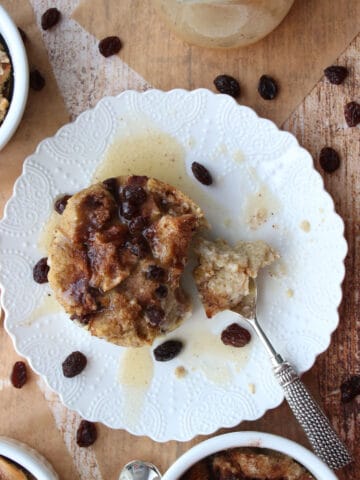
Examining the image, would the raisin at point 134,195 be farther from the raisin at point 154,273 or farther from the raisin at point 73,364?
the raisin at point 73,364

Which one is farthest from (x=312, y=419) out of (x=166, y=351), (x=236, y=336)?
(x=166, y=351)

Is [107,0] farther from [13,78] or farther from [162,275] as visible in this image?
[162,275]

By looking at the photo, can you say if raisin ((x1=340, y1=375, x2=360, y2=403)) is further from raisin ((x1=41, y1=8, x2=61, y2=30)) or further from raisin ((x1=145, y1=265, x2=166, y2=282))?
raisin ((x1=41, y1=8, x2=61, y2=30))

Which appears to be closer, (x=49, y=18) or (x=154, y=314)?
(x=154, y=314)

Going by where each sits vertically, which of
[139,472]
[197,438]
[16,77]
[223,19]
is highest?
[223,19]

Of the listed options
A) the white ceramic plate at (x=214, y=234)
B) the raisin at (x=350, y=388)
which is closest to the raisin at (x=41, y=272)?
the white ceramic plate at (x=214, y=234)

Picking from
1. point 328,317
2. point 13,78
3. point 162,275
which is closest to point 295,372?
point 328,317

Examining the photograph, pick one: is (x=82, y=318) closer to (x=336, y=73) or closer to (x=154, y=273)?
(x=154, y=273)
